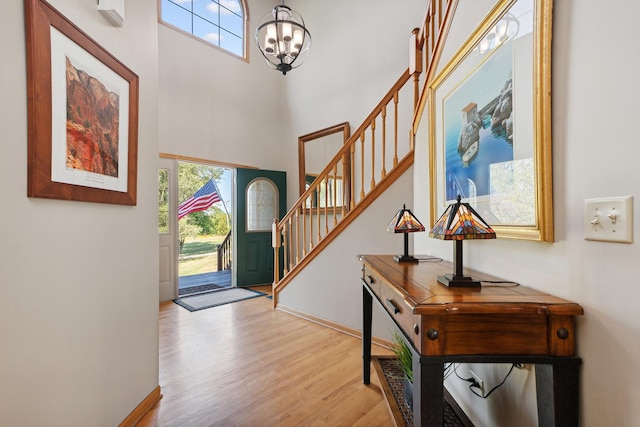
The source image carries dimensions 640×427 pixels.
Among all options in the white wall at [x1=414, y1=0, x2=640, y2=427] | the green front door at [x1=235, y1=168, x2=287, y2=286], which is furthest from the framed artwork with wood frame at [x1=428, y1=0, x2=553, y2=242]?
the green front door at [x1=235, y1=168, x2=287, y2=286]

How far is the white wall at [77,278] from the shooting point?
38.3 inches

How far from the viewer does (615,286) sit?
71 cm

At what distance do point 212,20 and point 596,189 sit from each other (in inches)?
221

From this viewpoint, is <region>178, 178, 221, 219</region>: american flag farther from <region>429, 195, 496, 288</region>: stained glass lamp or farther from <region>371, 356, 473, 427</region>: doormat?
<region>429, 195, 496, 288</region>: stained glass lamp

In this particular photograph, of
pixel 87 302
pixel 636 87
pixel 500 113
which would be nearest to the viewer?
pixel 636 87

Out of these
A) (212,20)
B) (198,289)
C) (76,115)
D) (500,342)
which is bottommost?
(198,289)

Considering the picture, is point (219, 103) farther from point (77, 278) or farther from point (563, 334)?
point (563, 334)

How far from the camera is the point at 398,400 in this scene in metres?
1.59

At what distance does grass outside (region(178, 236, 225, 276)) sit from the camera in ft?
21.8

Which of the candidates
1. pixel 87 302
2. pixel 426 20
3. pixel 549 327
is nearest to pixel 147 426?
pixel 87 302

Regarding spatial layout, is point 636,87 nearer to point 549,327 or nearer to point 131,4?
point 549,327

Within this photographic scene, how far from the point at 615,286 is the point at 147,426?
2163 millimetres

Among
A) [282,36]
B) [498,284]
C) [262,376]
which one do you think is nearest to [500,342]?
[498,284]

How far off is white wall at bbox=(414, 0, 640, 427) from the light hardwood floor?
1142 mm
